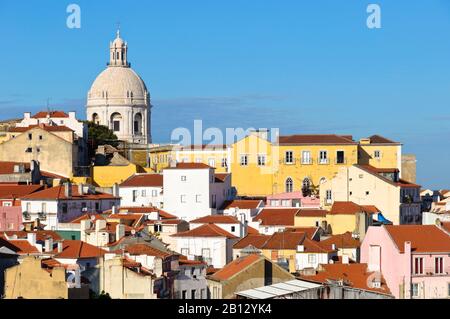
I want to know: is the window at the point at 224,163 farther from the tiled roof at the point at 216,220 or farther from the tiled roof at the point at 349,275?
the tiled roof at the point at 349,275

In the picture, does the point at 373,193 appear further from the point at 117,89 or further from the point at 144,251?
the point at 117,89

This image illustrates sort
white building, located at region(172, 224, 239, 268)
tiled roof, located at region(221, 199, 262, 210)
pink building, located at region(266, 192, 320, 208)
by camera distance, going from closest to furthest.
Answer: white building, located at region(172, 224, 239, 268) < tiled roof, located at region(221, 199, 262, 210) < pink building, located at region(266, 192, 320, 208)

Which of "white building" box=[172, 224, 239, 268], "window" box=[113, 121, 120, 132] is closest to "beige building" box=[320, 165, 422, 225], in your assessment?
"white building" box=[172, 224, 239, 268]

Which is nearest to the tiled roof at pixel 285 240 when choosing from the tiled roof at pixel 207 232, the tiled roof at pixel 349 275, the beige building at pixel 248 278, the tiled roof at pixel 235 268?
the tiled roof at pixel 207 232

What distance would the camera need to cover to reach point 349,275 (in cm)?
3959

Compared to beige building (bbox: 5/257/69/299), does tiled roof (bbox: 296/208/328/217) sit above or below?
above

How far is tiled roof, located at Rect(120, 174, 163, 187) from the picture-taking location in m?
64.7

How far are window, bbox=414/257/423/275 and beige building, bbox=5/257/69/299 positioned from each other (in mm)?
11218

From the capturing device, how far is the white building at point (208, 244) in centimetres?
5203

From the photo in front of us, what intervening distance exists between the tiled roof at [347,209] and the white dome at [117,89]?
44.5 m

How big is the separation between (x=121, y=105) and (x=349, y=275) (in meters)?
62.9

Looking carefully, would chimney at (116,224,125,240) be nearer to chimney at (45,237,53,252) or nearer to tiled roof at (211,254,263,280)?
chimney at (45,237,53,252)
